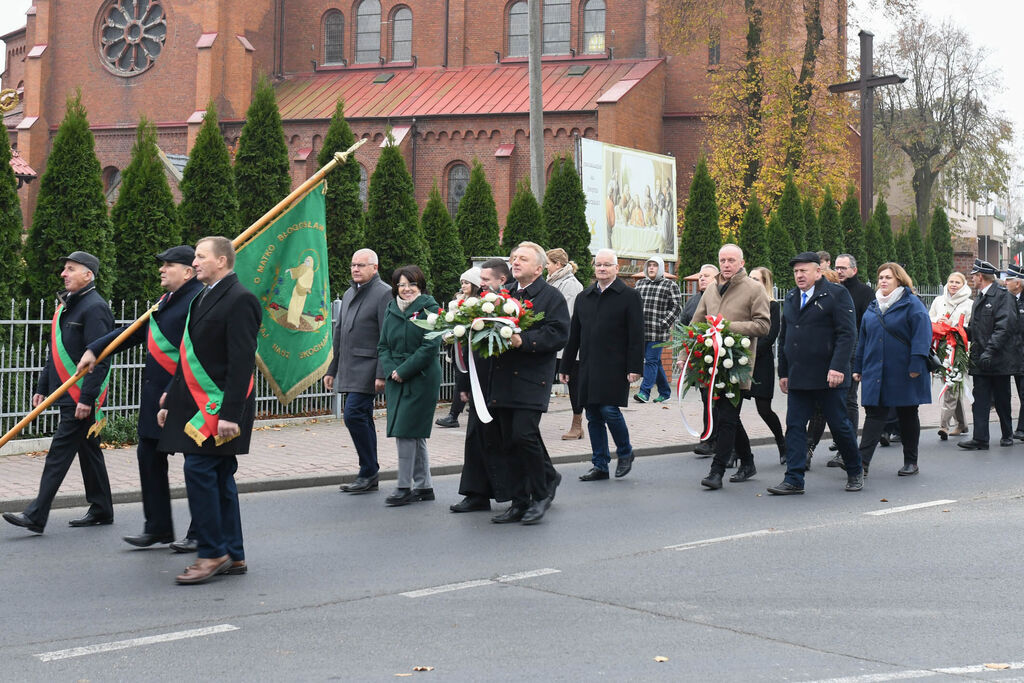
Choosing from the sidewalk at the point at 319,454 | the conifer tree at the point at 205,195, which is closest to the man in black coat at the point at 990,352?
the sidewalk at the point at 319,454

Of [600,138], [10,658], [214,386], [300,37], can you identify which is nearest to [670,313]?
[214,386]

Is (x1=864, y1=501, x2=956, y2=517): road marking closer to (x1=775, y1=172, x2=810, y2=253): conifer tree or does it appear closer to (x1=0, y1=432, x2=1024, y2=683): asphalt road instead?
(x1=0, y1=432, x2=1024, y2=683): asphalt road

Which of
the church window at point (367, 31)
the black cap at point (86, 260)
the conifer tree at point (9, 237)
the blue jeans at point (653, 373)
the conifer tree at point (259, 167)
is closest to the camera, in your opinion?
the black cap at point (86, 260)

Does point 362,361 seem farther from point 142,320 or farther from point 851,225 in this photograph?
point 851,225

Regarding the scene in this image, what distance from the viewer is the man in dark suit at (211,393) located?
6707 millimetres

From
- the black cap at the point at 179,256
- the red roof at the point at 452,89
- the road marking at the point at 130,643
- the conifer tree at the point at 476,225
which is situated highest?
the red roof at the point at 452,89

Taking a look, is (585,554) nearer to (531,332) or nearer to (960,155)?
(531,332)

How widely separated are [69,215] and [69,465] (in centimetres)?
609

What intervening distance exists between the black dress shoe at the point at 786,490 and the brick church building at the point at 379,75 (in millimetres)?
32794

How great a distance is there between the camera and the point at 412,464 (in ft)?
31.6

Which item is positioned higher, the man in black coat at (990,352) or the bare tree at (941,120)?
the bare tree at (941,120)

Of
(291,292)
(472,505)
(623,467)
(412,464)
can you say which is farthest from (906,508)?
(291,292)

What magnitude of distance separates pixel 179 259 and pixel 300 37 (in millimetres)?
44471

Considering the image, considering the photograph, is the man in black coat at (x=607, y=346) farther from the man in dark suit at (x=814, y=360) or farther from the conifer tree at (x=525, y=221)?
the conifer tree at (x=525, y=221)
